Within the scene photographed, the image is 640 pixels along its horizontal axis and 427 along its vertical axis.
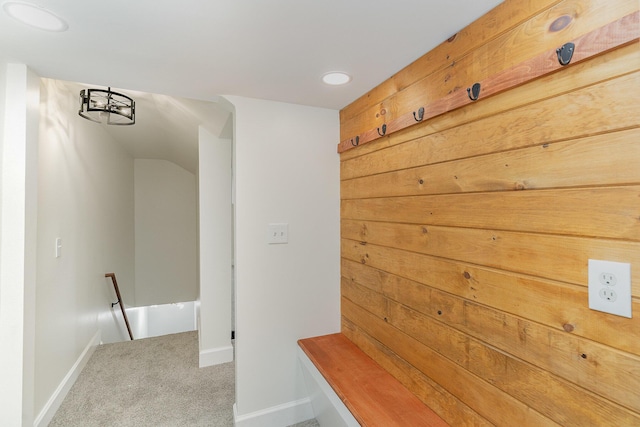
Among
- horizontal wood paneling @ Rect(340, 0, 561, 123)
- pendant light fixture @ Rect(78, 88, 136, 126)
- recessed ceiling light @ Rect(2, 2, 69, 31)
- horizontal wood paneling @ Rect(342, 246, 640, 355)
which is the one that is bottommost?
horizontal wood paneling @ Rect(342, 246, 640, 355)

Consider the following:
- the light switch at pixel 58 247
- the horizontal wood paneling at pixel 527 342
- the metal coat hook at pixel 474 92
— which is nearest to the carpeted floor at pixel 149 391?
the light switch at pixel 58 247

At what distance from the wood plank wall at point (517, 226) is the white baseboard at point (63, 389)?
7.15ft

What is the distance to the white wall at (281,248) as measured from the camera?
1.93 meters

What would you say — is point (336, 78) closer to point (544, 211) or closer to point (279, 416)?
point (544, 211)

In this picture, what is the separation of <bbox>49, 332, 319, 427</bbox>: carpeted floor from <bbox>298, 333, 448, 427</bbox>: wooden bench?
0.56 metres

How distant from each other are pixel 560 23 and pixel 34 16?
71.0 inches

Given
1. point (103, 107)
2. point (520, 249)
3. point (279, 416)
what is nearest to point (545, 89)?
point (520, 249)

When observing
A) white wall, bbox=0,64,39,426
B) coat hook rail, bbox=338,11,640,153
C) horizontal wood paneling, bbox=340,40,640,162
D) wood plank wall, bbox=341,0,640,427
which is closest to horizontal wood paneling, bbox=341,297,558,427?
wood plank wall, bbox=341,0,640,427

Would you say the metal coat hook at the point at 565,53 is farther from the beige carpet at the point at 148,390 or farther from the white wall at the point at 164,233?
the white wall at the point at 164,233

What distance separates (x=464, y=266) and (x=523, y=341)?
0.31 metres

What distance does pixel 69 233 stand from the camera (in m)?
2.39

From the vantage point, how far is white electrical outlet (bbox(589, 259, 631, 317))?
2.41ft

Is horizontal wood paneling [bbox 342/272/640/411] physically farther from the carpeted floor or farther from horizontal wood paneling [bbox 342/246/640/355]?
the carpeted floor

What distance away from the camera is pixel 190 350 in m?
2.99
